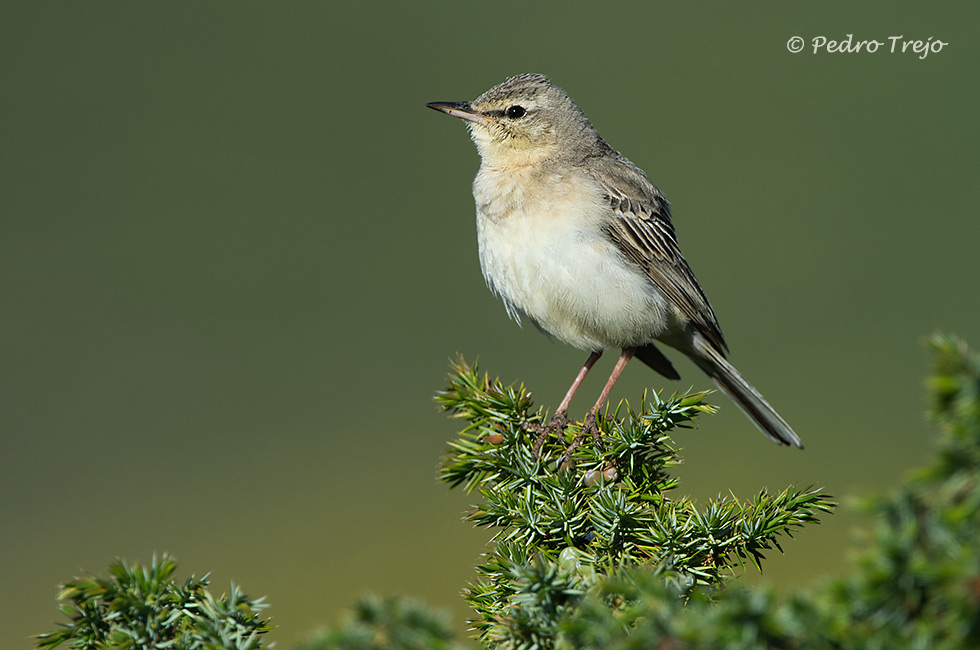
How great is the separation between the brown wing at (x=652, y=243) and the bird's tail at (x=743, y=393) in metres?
0.08

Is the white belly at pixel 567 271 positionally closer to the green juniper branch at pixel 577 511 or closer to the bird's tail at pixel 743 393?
the bird's tail at pixel 743 393

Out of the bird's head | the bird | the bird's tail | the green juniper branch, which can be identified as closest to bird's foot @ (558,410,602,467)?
the green juniper branch

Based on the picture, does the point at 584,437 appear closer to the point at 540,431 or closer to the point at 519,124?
the point at 540,431

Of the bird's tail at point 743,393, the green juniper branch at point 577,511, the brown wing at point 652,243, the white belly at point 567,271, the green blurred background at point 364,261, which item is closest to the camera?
the green juniper branch at point 577,511

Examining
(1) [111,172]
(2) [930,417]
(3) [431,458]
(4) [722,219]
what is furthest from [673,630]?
(1) [111,172]

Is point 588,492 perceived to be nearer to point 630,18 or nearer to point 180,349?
point 180,349

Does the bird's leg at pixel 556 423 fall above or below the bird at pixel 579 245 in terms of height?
below

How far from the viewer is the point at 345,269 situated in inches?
476

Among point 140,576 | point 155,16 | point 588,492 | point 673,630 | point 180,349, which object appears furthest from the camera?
point 155,16

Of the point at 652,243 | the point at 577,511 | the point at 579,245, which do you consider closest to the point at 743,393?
the point at 652,243

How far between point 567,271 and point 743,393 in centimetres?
155

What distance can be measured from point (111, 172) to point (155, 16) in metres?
3.90

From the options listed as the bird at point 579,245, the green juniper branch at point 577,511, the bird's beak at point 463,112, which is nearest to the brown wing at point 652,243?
the bird at point 579,245

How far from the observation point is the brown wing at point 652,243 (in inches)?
213
